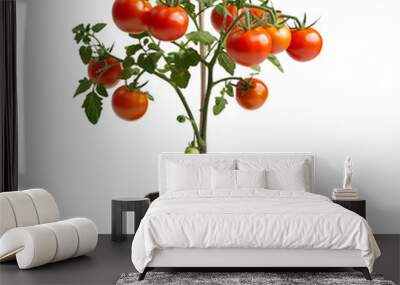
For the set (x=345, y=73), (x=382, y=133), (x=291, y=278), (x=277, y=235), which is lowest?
(x=291, y=278)

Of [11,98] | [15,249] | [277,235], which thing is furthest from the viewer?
[11,98]

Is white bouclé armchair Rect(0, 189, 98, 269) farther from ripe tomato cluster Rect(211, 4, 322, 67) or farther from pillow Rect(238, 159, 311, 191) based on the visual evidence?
ripe tomato cluster Rect(211, 4, 322, 67)

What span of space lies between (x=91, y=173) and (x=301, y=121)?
232 centimetres

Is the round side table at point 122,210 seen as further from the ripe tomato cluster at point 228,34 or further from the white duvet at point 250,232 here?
the ripe tomato cluster at point 228,34

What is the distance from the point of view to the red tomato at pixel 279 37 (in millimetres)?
789

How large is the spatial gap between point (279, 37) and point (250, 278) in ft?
12.6

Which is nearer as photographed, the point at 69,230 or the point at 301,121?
the point at 69,230

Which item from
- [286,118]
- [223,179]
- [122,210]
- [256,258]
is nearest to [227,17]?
[256,258]

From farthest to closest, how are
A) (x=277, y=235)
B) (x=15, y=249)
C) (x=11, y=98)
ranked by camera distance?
(x=11, y=98) < (x=15, y=249) < (x=277, y=235)

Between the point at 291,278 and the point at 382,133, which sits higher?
the point at 382,133

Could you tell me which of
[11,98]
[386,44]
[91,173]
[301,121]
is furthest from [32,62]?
[386,44]

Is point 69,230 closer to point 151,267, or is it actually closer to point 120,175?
point 151,267

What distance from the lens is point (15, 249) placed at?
16.1 feet

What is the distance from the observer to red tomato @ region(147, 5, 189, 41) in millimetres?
770
